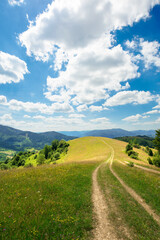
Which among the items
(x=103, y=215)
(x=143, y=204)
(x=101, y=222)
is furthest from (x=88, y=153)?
(x=101, y=222)

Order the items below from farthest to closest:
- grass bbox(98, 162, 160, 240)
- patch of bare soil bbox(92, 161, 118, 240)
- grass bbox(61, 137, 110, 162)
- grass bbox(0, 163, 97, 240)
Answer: grass bbox(61, 137, 110, 162), grass bbox(98, 162, 160, 240), patch of bare soil bbox(92, 161, 118, 240), grass bbox(0, 163, 97, 240)

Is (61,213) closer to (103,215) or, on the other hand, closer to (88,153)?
(103,215)

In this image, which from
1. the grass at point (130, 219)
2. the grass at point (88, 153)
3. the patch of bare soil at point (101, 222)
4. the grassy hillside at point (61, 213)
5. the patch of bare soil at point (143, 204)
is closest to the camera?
the grassy hillside at point (61, 213)

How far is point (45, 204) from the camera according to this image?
9.42m

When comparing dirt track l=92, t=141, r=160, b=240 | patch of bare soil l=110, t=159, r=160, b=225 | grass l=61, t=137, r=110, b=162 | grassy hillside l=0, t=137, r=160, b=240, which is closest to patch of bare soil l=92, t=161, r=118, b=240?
dirt track l=92, t=141, r=160, b=240

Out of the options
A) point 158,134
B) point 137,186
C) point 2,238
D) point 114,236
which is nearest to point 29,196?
point 2,238

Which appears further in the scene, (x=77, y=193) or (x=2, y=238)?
(x=77, y=193)

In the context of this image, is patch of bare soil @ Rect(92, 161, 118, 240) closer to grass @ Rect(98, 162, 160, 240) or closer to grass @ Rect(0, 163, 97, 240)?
grass @ Rect(98, 162, 160, 240)

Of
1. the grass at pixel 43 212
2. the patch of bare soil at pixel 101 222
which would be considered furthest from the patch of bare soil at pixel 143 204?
the grass at pixel 43 212

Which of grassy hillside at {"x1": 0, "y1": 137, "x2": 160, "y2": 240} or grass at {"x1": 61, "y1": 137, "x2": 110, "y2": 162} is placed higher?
grassy hillside at {"x1": 0, "y1": 137, "x2": 160, "y2": 240}

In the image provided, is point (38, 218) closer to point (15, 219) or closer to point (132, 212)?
point (15, 219)

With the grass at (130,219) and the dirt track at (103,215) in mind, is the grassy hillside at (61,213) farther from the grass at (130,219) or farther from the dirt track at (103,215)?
the dirt track at (103,215)

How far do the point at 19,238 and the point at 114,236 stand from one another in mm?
5990

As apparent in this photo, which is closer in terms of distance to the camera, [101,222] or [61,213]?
[101,222]
